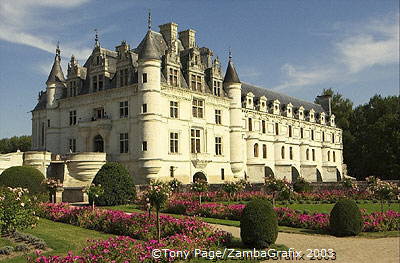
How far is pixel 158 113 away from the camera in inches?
1275

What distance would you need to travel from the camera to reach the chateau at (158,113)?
32469 mm

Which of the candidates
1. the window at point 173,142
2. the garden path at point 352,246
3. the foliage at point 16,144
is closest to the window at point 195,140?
the window at point 173,142

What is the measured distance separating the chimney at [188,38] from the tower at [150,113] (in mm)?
7823

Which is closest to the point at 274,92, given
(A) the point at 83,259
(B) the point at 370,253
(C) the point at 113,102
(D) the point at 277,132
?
(D) the point at 277,132

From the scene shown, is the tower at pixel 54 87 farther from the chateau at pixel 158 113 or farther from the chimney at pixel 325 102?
the chimney at pixel 325 102

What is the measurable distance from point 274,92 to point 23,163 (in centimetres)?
3188

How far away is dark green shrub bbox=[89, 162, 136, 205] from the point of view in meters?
23.4

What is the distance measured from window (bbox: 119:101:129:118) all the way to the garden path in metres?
19.2

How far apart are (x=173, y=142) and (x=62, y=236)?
20005 mm

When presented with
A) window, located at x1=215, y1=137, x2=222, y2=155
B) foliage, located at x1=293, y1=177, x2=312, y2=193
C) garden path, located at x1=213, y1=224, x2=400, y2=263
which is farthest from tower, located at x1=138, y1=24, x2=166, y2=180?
garden path, located at x1=213, y1=224, x2=400, y2=263

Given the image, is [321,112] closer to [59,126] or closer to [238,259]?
[59,126]

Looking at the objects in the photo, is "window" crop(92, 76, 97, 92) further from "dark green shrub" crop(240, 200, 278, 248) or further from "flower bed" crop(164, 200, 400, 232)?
"dark green shrub" crop(240, 200, 278, 248)

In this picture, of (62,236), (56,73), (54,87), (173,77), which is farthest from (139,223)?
(56,73)

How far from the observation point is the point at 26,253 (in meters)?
12.1
